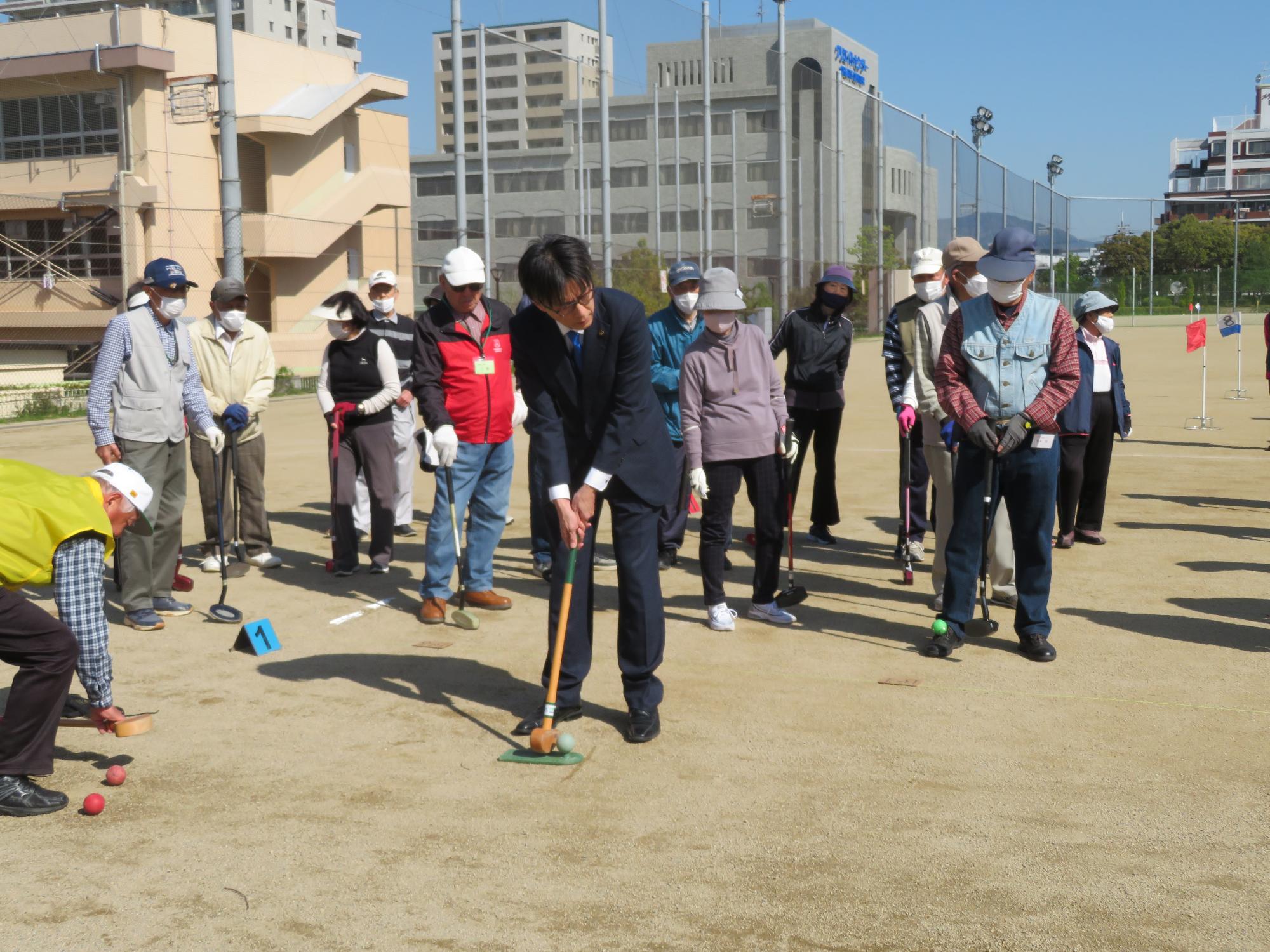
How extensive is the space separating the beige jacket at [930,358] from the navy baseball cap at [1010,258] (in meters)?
1.06

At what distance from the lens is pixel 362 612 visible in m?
7.79

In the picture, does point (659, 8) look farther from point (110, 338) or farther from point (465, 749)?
point (465, 749)

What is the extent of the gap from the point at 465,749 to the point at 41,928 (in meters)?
1.86

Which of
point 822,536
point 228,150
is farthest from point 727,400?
point 228,150

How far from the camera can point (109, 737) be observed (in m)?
5.47

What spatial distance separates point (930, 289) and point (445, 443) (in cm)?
339

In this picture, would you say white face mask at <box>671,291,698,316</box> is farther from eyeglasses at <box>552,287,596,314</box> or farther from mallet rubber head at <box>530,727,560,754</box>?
mallet rubber head at <box>530,727,560,754</box>

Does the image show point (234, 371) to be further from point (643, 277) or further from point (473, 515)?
point (643, 277)

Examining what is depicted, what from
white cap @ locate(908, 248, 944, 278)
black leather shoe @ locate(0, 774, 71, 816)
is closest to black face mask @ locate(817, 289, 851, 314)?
white cap @ locate(908, 248, 944, 278)

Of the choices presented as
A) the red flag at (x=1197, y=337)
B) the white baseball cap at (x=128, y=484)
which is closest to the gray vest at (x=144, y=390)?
the white baseball cap at (x=128, y=484)

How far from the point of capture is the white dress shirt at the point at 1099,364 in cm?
997

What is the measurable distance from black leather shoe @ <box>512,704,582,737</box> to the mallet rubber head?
0.51ft

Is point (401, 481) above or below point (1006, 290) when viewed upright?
below

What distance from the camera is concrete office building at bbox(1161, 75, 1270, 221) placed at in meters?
137
